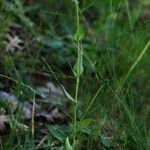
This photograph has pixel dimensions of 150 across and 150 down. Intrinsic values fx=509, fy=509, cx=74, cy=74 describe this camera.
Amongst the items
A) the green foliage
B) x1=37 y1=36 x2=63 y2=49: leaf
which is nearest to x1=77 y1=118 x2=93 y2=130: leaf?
the green foliage

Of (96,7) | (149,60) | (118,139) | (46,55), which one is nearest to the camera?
(118,139)

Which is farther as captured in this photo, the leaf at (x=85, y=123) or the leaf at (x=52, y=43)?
the leaf at (x=52, y=43)

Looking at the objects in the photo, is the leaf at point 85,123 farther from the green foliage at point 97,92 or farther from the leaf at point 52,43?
the leaf at point 52,43

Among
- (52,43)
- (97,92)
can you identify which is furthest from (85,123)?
(52,43)

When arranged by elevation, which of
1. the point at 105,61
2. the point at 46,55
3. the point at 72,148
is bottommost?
the point at 46,55

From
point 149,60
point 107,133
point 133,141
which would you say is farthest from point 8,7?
point 133,141

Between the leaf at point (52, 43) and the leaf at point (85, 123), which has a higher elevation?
the leaf at point (85, 123)

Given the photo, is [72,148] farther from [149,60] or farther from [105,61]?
[149,60]

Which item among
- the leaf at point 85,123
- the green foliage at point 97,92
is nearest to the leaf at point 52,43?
the green foliage at point 97,92

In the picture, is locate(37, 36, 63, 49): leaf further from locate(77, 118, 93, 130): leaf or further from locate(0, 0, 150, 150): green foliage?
locate(77, 118, 93, 130): leaf

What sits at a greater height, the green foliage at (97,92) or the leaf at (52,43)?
the green foliage at (97,92)

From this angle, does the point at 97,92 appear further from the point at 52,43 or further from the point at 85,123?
the point at 52,43
